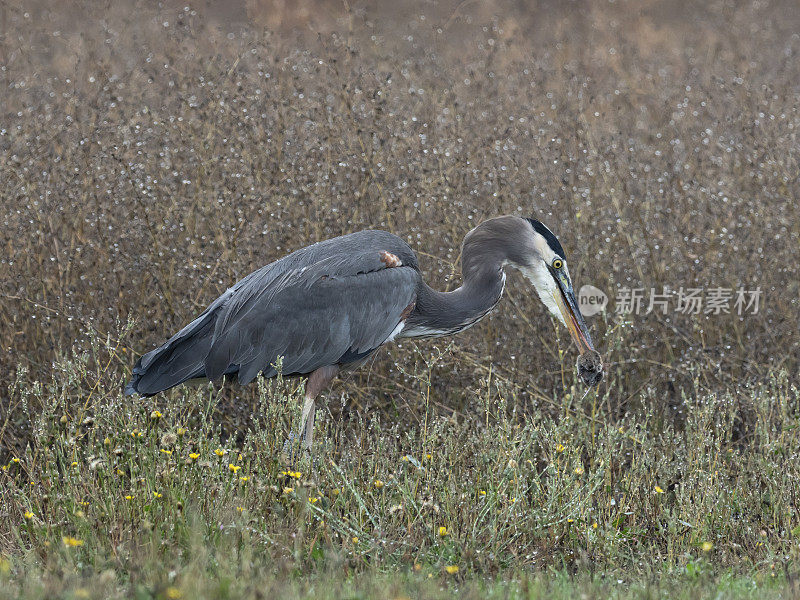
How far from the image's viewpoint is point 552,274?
17.9 ft

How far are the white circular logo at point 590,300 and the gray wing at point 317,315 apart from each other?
1479 millimetres

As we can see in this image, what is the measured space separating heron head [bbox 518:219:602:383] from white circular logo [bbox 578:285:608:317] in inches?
31.0

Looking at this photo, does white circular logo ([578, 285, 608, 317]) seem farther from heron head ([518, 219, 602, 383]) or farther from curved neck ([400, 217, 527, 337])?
curved neck ([400, 217, 527, 337])

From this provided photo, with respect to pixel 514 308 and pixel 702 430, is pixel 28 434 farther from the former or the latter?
pixel 702 430

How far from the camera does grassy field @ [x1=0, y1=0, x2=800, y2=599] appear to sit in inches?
172

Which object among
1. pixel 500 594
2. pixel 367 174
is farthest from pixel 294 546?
pixel 367 174

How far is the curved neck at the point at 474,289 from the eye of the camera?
546 cm

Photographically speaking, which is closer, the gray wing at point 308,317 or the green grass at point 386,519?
the green grass at point 386,519

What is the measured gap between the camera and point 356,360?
5.41 m

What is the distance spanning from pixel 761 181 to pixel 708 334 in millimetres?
1142

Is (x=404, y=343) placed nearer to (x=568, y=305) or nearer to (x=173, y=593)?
(x=568, y=305)

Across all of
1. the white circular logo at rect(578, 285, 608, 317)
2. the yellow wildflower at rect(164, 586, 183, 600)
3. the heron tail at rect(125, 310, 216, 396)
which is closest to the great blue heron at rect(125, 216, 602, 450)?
the heron tail at rect(125, 310, 216, 396)

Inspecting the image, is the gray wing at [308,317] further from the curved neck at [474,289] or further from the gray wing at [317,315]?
the curved neck at [474,289]

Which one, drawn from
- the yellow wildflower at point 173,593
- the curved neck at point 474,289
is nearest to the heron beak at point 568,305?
the curved neck at point 474,289
